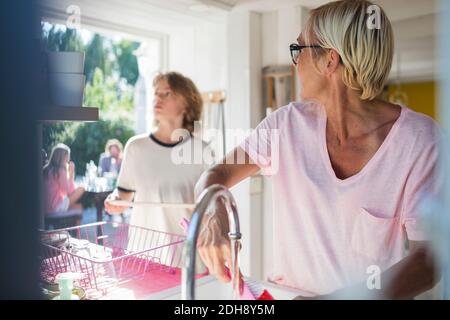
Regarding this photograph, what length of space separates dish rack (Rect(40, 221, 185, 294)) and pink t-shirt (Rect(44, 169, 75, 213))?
0.28 ft

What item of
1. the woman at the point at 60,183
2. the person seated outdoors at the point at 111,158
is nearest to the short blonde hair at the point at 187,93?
the person seated outdoors at the point at 111,158

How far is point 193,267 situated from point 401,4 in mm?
938

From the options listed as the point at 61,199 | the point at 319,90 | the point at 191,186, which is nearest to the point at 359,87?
the point at 319,90

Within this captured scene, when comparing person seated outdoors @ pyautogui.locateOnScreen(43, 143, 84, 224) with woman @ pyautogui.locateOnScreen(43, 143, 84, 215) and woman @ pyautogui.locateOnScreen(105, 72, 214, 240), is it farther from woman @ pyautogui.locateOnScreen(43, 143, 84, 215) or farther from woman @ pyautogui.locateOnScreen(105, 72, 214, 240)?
woman @ pyautogui.locateOnScreen(105, 72, 214, 240)

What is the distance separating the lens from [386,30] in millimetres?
822

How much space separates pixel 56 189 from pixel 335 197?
0.68 m

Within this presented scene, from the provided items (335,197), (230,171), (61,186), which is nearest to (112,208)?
(61,186)

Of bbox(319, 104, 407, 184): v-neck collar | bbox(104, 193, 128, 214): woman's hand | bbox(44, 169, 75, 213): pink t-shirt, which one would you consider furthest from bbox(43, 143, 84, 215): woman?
bbox(319, 104, 407, 184): v-neck collar

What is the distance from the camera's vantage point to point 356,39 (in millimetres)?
798

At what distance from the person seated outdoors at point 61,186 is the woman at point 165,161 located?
140 mm

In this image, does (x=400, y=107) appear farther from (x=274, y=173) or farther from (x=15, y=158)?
(x=15, y=158)

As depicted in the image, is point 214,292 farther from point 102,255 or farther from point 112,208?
point 112,208

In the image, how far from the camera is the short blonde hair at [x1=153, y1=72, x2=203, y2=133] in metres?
1.50

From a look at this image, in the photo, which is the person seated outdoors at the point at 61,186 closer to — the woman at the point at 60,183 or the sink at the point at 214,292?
the woman at the point at 60,183
